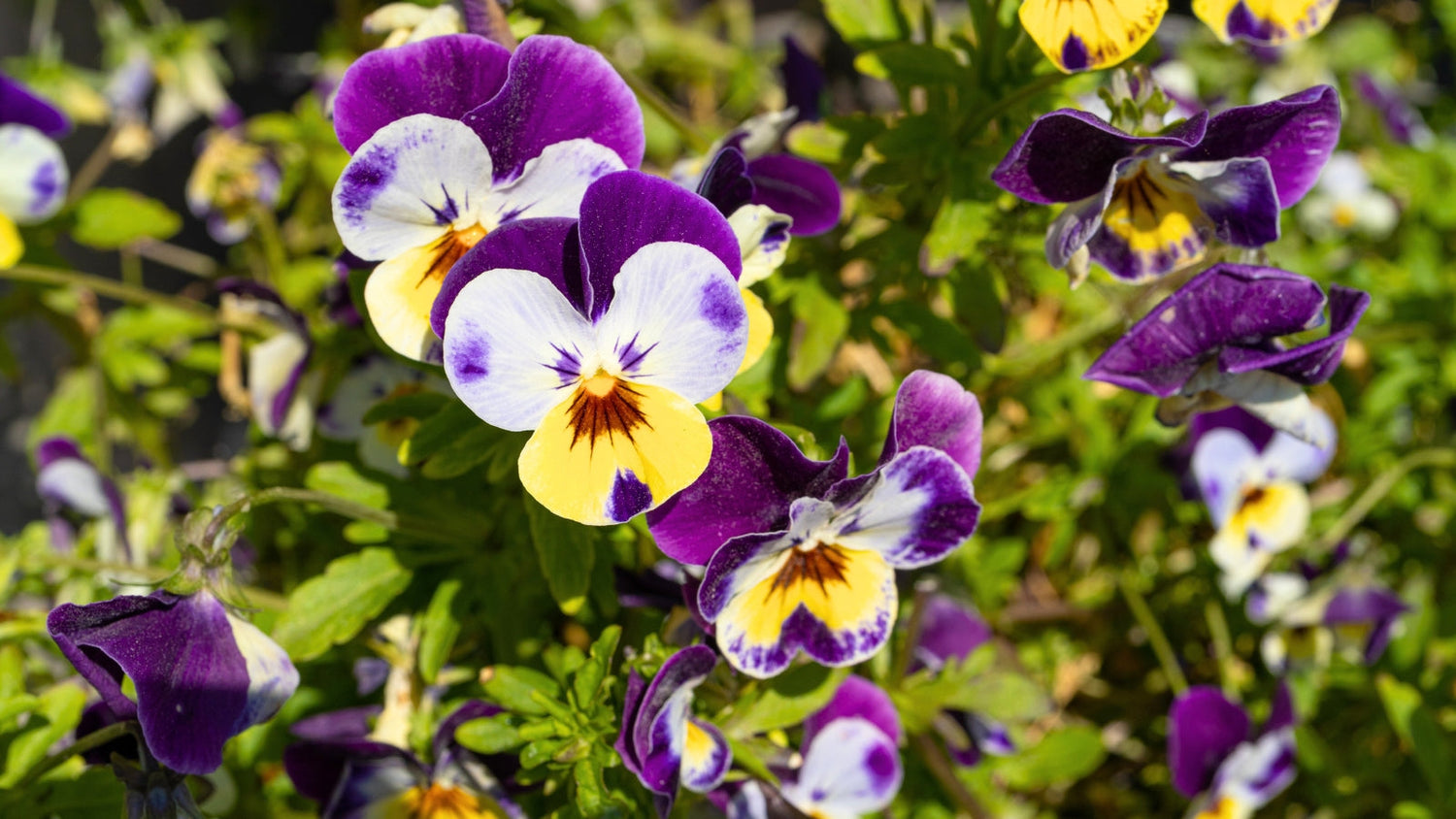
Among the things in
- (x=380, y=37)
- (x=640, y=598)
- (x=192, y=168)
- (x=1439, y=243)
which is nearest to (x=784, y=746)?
(x=640, y=598)

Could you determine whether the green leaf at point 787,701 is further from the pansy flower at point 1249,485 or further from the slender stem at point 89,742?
the pansy flower at point 1249,485

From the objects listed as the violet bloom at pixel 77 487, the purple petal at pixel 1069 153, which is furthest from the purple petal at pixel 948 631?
the violet bloom at pixel 77 487

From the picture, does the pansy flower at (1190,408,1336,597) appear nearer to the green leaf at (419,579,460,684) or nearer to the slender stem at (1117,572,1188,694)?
the slender stem at (1117,572,1188,694)

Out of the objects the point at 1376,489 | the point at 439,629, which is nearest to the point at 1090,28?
the point at 439,629

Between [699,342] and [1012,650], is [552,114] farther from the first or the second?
[1012,650]

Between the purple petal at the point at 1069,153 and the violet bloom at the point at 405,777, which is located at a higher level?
the purple petal at the point at 1069,153

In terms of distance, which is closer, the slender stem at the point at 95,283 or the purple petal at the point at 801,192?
the purple petal at the point at 801,192

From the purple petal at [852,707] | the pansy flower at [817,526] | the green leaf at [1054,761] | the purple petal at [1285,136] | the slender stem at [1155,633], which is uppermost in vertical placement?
the purple petal at [1285,136]

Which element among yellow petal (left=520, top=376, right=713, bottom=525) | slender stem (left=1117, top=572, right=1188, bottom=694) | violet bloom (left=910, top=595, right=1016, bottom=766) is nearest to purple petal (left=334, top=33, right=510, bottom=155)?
yellow petal (left=520, top=376, right=713, bottom=525)
